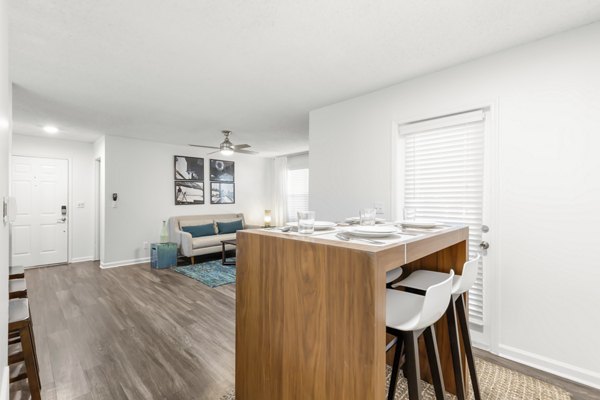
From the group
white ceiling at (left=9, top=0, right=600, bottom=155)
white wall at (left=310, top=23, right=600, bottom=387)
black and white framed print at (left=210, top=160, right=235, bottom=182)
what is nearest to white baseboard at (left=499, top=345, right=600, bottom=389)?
white wall at (left=310, top=23, right=600, bottom=387)

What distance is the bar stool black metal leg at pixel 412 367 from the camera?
113 centimetres

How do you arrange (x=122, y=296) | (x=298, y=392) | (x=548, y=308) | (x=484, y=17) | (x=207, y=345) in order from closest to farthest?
(x=298, y=392)
(x=484, y=17)
(x=548, y=308)
(x=207, y=345)
(x=122, y=296)

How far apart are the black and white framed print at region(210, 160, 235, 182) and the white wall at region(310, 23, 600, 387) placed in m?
5.25

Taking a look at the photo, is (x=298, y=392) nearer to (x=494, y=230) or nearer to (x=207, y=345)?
(x=207, y=345)

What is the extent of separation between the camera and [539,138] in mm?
2084

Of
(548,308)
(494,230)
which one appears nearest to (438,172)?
(494,230)

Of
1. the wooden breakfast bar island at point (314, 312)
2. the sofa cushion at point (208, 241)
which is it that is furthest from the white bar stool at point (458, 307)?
the sofa cushion at point (208, 241)

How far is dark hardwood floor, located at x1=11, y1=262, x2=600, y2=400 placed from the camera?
6.23 feet

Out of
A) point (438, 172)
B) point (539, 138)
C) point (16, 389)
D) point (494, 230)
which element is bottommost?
point (16, 389)

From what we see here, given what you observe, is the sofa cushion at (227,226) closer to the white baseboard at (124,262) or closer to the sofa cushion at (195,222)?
the sofa cushion at (195,222)

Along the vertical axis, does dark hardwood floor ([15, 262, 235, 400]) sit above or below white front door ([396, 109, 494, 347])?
below

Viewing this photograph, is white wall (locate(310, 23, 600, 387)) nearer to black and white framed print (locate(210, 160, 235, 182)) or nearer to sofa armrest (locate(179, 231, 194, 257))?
sofa armrest (locate(179, 231, 194, 257))

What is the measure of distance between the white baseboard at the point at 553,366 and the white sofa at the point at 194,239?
4.81 m

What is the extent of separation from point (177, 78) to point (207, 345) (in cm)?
250
